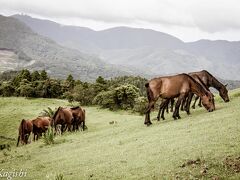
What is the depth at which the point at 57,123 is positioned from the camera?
108ft

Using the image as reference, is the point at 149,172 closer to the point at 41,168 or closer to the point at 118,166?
the point at 118,166

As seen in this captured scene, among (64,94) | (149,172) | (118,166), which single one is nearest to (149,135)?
(118,166)

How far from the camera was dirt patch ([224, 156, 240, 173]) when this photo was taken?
38.7 ft

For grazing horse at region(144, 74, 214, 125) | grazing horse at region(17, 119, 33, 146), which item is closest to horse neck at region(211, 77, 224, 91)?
grazing horse at region(144, 74, 214, 125)

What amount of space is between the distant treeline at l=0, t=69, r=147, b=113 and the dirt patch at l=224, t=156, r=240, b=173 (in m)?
41.1

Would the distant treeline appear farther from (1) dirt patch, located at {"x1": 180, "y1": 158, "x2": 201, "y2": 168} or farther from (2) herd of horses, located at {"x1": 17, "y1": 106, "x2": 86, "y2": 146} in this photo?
(1) dirt patch, located at {"x1": 180, "y1": 158, "x2": 201, "y2": 168}

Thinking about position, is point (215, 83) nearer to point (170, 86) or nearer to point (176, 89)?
point (176, 89)

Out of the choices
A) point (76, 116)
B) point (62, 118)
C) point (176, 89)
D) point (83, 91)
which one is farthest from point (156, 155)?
point (83, 91)

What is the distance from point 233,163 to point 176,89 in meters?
11.7

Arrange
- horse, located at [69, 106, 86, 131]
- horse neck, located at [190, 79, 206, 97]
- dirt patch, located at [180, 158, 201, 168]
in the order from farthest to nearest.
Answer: horse, located at [69, 106, 86, 131], horse neck, located at [190, 79, 206, 97], dirt patch, located at [180, 158, 201, 168]

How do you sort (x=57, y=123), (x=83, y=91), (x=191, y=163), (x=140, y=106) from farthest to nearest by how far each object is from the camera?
(x=83, y=91), (x=140, y=106), (x=57, y=123), (x=191, y=163)

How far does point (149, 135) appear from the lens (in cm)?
2067

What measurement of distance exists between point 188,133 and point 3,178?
8.83 metres

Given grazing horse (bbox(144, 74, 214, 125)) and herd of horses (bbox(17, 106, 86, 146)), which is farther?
herd of horses (bbox(17, 106, 86, 146))
